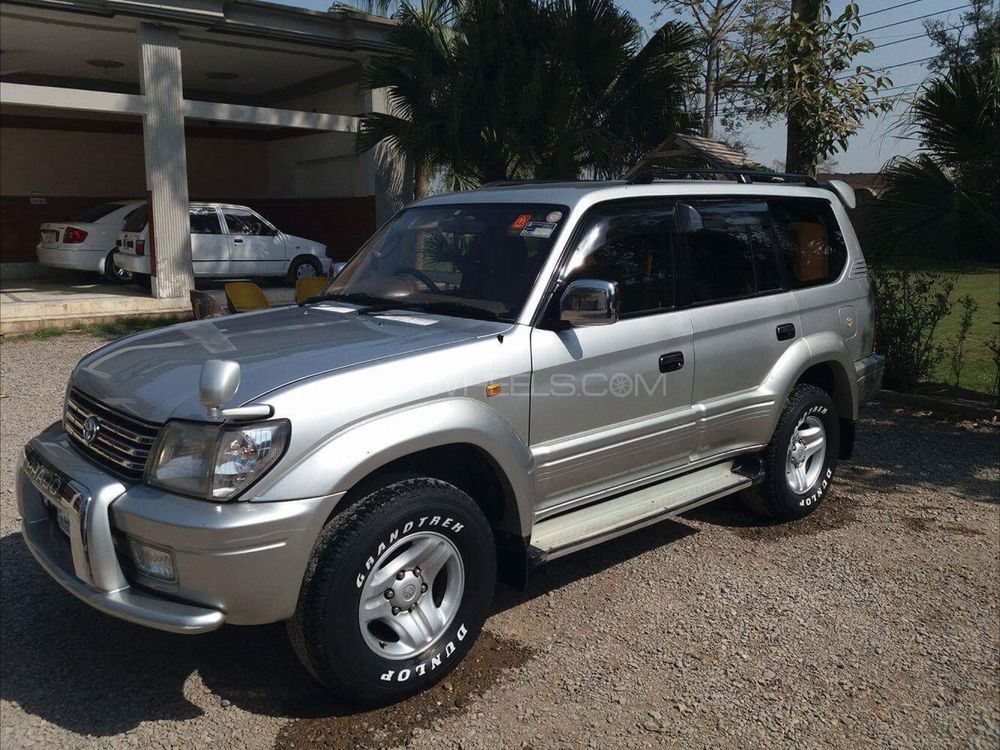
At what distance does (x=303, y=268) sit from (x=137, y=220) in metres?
3.22

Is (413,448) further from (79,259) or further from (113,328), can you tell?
(79,259)

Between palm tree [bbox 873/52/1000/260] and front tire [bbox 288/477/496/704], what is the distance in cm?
618

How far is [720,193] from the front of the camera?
5.08 metres

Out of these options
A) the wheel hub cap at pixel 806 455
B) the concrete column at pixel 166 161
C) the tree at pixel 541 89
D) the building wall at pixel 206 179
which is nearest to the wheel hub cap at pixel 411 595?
the wheel hub cap at pixel 806 455

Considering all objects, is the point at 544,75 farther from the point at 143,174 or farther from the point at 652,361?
the point at 143,174

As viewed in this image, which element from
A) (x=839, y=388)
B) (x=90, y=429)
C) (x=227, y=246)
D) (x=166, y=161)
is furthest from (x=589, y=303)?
(x=227, y=246)

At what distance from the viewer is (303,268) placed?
18016 millimetres

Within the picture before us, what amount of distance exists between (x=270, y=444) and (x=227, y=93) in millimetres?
21104

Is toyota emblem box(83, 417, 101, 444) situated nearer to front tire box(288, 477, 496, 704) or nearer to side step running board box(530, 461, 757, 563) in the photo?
front tire box(288, 477, 496, 704)

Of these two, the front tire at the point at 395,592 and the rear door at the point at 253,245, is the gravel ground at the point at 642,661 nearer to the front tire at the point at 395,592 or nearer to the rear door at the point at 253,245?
the front tire at the point at 395,592

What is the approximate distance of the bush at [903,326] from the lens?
884cm

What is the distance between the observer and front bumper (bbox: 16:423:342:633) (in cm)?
304

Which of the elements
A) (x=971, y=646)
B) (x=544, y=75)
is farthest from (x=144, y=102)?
(x=971, y=646)

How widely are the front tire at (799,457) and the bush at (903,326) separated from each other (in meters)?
3.63
